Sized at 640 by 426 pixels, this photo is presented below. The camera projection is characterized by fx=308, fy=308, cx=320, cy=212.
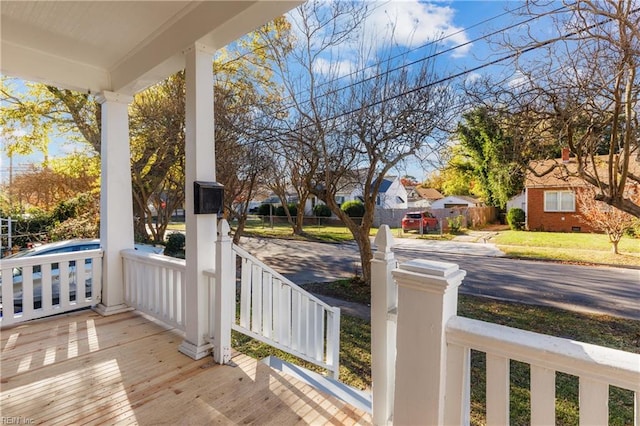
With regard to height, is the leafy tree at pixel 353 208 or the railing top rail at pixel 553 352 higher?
the leafy tree at pixel 353 208

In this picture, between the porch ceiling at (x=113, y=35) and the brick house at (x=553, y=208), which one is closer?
the porch ceiling at (x=113, y=35)

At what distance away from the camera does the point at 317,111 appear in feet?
16.4

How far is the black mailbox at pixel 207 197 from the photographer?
2.32 metres

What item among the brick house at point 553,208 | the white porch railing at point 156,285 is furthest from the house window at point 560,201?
the white porch railing at point 156,285

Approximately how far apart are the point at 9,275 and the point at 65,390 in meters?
1.65

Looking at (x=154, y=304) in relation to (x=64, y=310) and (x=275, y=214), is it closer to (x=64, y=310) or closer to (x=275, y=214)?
(x=64, y=310)

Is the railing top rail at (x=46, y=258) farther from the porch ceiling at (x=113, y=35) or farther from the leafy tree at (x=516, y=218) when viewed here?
the leafy tree at (x=516, y=218)

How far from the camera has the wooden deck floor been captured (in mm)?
1755

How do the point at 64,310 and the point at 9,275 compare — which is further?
the point at 64,310

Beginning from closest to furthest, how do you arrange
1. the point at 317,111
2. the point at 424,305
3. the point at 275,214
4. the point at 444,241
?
the point at 424,305 → the point at 317,111 → the point at 444,241 → the point at 275,214

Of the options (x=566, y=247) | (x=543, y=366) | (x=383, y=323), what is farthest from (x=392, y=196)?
(x=543, y=366)

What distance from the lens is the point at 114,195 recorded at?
336 centimetres

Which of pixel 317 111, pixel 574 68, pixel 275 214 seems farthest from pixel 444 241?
pixel 275 214

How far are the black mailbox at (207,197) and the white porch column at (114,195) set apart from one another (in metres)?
1.63
